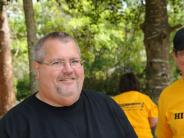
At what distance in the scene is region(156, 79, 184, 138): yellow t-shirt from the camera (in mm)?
3745

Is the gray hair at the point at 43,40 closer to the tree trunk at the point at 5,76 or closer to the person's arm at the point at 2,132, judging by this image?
the person's arm at the point at 2,132

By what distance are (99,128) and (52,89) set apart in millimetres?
386

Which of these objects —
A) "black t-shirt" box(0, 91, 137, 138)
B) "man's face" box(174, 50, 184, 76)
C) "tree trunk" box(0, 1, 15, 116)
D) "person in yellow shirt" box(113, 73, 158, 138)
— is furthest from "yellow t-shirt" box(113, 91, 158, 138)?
"tree trunk" box(0, 1, 15, 116)

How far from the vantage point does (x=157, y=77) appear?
8.73 metres

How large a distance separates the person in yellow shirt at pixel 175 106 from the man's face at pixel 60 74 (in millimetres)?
874

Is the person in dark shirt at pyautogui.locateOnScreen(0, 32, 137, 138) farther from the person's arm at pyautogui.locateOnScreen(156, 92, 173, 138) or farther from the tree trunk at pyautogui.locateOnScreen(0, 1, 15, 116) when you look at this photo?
the tree trunk at pyautogui.locateOnScreen(0, 1, 15, 116)

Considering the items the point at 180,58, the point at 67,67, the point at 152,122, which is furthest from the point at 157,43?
the point at 67,67

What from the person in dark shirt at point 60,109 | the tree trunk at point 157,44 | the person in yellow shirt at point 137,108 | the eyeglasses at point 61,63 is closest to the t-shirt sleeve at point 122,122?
the person in dark shirt at point 60,109

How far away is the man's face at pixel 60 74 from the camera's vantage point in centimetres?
300

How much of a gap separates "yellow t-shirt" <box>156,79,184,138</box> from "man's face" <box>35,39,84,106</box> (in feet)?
3.25

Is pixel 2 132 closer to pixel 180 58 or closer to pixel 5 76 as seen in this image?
pixel 180 58

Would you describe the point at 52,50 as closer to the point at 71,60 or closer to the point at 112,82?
the point at 71,60

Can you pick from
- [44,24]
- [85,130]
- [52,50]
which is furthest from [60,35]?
[44,24]

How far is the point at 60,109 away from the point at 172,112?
3.42 feet
